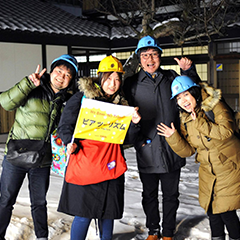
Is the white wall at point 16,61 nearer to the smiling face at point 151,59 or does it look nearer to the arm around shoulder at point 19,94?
the arm around shoulder at point 19,94

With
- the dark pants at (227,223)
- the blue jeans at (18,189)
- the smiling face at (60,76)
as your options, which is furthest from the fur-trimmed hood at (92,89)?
the dark pants at (227,223)

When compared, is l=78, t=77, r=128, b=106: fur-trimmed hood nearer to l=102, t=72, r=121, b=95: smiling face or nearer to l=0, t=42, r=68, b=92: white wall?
l=102, t=72, r=121, b=95: smiling face

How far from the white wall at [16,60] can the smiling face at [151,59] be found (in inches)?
282

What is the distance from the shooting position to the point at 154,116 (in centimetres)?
333

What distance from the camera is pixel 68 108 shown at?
112 inches

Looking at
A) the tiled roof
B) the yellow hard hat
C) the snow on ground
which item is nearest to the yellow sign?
the yellow hard hat

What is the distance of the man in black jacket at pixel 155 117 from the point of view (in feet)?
10.8

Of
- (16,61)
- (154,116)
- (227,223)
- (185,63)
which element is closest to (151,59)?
(185,63)

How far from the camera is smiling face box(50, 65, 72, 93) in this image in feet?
10.1

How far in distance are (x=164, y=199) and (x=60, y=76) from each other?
1.55m

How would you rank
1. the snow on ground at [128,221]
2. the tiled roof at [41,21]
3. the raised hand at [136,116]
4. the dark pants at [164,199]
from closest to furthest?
the raised hand at [136,116], the dark pants at [164,199], the snow on ground at [128,221], the tiled roof at [41,21]

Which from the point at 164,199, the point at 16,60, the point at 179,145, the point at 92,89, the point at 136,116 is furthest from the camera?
the point at 16,60

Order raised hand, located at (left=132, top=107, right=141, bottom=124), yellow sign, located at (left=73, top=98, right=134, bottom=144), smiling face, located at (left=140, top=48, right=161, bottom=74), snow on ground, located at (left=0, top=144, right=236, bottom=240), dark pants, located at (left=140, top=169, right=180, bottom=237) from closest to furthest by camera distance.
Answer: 1. yellow sign, located at (left=73, top=98, right=134, bottom=144)
2. raised hand, located at (left=132, top=107, right=141, bottom=124)
3. smiling face, located at (left=140, top=48, right=161, bottom=74)
4. dark pants, located at (left=140, top=169, right=180, bottom=237)
5. snow on ground, located at (left=0, top=144, right=236, bottom=240)

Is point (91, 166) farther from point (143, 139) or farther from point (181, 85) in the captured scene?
point (181, 85)
